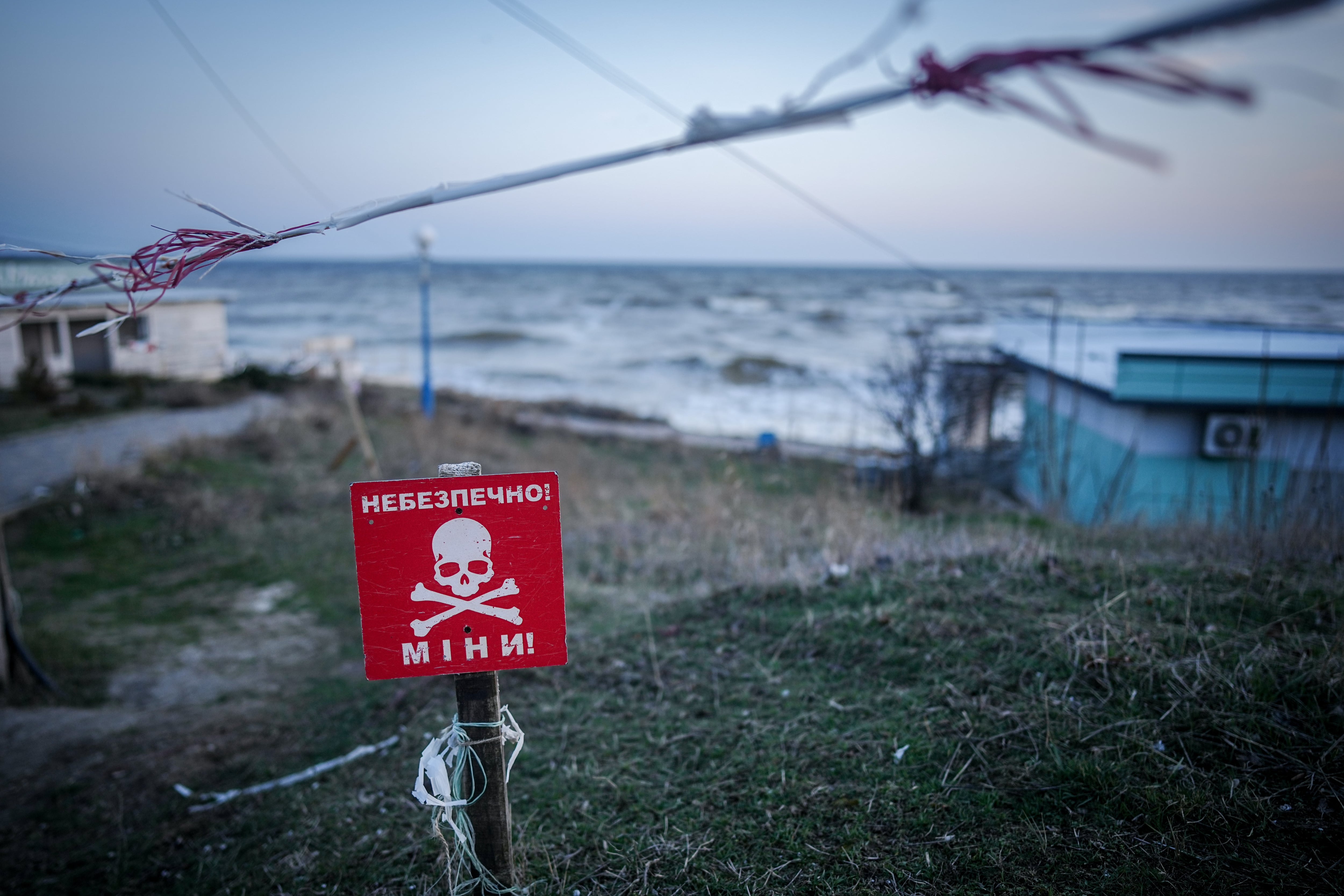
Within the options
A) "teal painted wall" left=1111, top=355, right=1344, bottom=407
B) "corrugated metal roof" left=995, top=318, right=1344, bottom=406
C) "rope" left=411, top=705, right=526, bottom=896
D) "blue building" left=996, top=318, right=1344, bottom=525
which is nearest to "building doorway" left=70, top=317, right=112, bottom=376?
"blue building" left=996, top=318, right=1344, bottom=525

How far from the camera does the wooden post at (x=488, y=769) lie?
7.28 ft

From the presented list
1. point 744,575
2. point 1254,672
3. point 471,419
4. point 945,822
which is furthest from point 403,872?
point 471,419

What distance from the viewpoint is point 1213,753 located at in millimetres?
2775

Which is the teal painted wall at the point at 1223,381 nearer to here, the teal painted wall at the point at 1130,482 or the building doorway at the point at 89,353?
the teal painted wall at the point at 1130,482

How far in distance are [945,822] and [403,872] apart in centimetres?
202

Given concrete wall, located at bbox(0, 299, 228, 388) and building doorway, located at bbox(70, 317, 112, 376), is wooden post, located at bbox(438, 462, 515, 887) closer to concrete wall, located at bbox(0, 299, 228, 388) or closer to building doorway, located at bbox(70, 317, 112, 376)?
concrete wall, located at bbox(0, 299, 228, 388)

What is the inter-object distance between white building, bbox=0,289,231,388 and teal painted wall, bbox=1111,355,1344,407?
20.8m

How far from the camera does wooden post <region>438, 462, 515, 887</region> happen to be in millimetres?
2219

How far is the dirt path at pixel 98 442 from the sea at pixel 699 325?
4842 millimetres

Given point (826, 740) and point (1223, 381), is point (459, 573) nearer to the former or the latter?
point (826, 740)

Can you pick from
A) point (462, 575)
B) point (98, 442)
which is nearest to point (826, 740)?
point (462, 575)

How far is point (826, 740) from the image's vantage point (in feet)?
10.6

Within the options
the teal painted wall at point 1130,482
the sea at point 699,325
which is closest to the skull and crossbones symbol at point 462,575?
the sea at point 699,325

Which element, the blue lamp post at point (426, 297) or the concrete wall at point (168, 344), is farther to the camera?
the concrete wall at point (168, 344)
